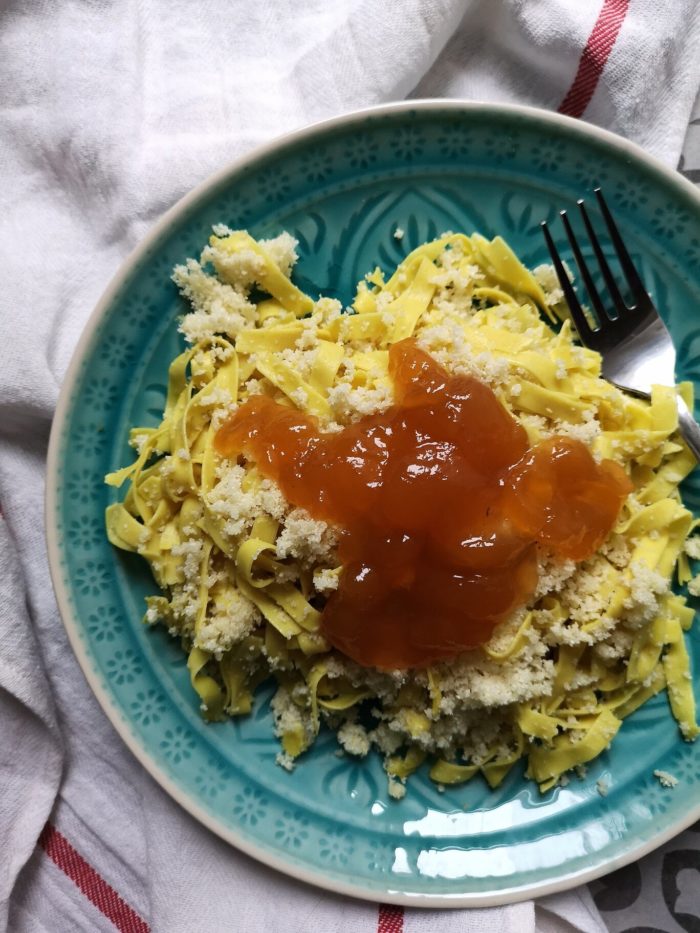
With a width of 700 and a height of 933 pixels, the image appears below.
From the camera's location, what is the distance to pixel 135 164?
278cm

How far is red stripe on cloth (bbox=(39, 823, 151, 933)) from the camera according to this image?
2865 millimetres

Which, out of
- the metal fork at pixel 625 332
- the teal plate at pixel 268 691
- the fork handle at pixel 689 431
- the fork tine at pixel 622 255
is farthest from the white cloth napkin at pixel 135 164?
the fork handle at pixel 689 431

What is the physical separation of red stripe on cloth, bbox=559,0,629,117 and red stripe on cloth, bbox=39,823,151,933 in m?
3.48

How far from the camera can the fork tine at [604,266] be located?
253 centimetres

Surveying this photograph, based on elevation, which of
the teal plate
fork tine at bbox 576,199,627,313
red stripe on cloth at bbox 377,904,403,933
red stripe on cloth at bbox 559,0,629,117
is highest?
red stripe on cloth at bbox 559,0,629,117

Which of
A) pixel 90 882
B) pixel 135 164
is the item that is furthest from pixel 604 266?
pixel 90 882

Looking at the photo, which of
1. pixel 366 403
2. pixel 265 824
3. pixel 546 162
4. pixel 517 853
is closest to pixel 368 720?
pixel 265 824

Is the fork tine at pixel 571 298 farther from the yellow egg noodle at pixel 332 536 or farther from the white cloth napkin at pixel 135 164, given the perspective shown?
the white cloth napkin at pixel 135 164

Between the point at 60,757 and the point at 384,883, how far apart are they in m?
1.30

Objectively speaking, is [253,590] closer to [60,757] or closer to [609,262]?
[60,757]

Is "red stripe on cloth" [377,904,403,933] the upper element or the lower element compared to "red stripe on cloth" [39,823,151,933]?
upper

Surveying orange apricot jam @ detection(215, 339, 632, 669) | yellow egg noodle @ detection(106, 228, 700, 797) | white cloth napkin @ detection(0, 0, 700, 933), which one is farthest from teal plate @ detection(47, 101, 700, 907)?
orange apricot jam @ detection(215, 339, 632, 669)

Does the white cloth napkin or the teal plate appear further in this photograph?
the white cloth napkin

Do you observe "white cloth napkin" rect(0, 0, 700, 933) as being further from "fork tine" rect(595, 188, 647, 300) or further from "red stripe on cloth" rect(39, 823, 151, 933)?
"fork tine" rect(595, 188, 647, 300)
